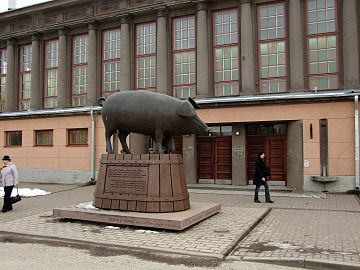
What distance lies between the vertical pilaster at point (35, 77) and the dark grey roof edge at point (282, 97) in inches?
427

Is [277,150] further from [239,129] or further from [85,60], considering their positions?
[85,60]

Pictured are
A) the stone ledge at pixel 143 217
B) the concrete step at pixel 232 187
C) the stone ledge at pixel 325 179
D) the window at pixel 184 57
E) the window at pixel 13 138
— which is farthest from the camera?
the window at pixel 13 138

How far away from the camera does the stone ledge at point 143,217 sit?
8.10m

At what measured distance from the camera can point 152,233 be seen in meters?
8.04

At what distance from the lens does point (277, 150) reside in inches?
709

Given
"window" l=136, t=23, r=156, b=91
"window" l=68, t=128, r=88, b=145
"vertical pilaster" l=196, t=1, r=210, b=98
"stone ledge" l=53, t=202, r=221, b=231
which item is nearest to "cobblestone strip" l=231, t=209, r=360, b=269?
"stone ledge" l=53, t=202, r=221, b=231

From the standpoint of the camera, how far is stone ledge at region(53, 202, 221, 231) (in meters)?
8.10

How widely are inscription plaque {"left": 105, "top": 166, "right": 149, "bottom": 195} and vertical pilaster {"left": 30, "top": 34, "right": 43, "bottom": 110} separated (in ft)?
51.9

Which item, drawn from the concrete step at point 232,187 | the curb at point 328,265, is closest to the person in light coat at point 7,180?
the concrete step at point 232,187

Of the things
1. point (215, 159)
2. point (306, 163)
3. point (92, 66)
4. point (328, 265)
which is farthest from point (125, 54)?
point (328, 265)

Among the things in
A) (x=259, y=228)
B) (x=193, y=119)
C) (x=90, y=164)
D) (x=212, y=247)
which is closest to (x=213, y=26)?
(x=90, y=164)

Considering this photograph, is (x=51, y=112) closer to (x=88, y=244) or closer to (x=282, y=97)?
(x=282, y=97)

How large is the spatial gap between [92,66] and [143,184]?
14.4 metres

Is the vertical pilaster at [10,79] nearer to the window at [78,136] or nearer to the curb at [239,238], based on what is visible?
the window at [78,136]
